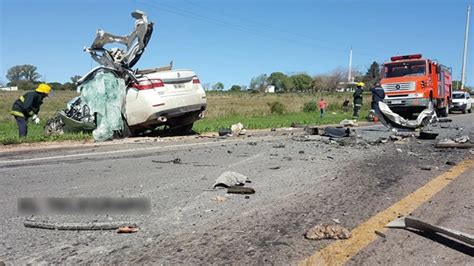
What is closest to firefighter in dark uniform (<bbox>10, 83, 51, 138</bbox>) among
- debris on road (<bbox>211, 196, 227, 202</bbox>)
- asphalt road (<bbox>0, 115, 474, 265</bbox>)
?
asphalt road (<bbox>0, 115, 474, 265</bbox>)

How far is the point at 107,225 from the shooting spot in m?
3.55

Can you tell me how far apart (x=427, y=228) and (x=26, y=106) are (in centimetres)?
1071

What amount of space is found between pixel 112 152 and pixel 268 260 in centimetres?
619

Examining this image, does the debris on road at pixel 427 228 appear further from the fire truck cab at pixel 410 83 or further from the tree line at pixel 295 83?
the tree line at pixel 295 83

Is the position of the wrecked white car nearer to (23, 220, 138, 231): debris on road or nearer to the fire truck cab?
(23, 220, 138, 231): debris on road

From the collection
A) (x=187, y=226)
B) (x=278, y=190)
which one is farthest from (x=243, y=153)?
(x=187, y=226)

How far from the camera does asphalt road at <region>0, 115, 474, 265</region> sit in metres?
3.00

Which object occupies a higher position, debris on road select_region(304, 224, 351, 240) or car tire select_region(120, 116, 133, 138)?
car tire select_region(120, 116, 133, 138)

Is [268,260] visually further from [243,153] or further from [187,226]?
[243,153]

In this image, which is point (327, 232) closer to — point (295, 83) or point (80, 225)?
point (80, 225)

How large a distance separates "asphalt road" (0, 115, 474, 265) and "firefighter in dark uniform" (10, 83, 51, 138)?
331 cm

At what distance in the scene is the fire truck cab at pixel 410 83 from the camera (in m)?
18.3

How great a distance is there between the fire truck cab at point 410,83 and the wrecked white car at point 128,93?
10.6 m

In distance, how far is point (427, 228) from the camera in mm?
3371
